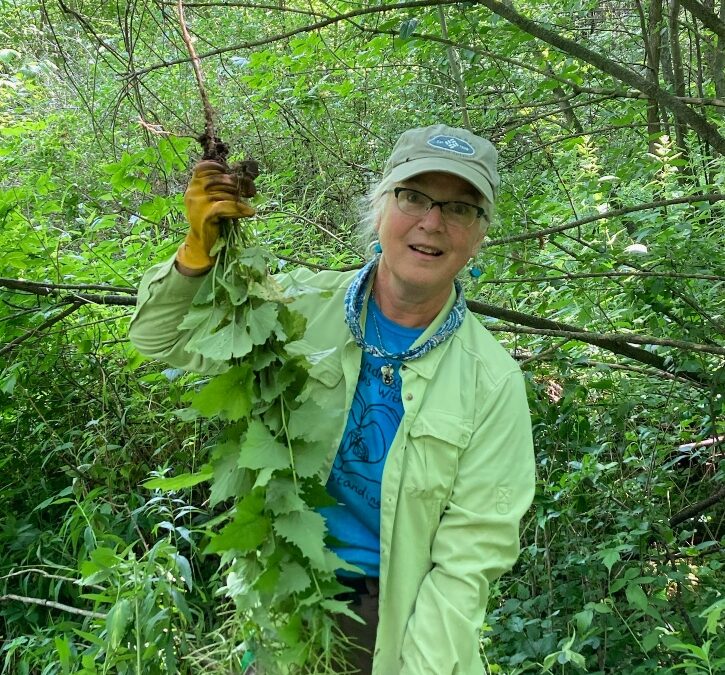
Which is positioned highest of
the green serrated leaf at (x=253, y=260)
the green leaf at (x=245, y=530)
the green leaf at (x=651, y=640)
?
the green serrated leaf at (x=253, y=260)

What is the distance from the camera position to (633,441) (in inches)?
124

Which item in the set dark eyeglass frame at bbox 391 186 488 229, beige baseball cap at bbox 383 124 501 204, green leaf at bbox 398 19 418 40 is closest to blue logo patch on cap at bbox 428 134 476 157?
beige baseball cap at bbox 383 124 501 204

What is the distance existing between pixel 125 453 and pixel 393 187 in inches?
80.0

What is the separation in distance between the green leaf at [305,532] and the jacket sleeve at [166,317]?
14.3 inches

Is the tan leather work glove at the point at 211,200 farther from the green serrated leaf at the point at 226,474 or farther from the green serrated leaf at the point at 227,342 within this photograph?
the green serrated leaf at the point at 226,474

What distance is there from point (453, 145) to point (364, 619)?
1.04 m

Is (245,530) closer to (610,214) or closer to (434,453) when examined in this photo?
(434,453)

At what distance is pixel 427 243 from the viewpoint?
1679mm

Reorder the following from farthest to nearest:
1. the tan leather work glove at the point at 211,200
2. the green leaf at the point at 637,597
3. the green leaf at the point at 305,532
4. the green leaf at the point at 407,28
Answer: the green leaf at the point at 407,28
the green leaf at the point at 637,597
the tan leather work glove at the point at 211,200
the green leaf at the point at 305,532

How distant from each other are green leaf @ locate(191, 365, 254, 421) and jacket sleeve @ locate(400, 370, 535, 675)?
490 mm

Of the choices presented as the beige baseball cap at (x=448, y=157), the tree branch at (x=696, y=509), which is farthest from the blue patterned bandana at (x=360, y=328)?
the tree branch at (x=696, y=509)

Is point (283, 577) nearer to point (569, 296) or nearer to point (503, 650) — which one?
point (503, 650)

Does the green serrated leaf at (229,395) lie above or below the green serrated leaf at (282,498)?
above

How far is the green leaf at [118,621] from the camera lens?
73.7 inches
